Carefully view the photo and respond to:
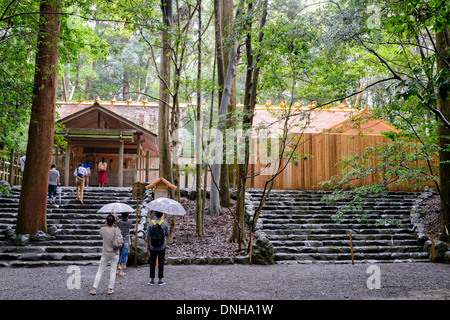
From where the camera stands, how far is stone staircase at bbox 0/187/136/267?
30.1ft

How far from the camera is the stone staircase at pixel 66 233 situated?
9.18m

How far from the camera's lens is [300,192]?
1508 centimetres

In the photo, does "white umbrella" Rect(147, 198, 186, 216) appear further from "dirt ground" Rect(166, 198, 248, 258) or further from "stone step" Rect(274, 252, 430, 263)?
"stone step" Rect(274, 252, 430, 263)

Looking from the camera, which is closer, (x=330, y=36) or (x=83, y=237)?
(x=330, y=36)

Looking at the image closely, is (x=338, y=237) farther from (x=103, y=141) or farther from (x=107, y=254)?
(x=103, y=141)

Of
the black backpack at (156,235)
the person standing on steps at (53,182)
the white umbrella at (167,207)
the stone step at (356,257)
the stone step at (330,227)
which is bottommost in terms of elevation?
the stone step at (356,257)

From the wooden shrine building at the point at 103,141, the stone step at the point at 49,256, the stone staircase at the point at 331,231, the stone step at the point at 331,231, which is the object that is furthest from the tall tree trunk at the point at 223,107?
the wooden shrine building at the point at 103,141

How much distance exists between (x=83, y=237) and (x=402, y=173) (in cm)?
888

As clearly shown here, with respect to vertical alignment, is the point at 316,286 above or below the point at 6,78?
below

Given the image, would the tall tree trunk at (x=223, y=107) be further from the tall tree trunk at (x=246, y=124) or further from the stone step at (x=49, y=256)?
the stone step at (x=49, y=256)

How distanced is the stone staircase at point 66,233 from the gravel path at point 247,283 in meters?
0.71

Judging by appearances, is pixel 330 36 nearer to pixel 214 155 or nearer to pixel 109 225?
pixel 214 155
